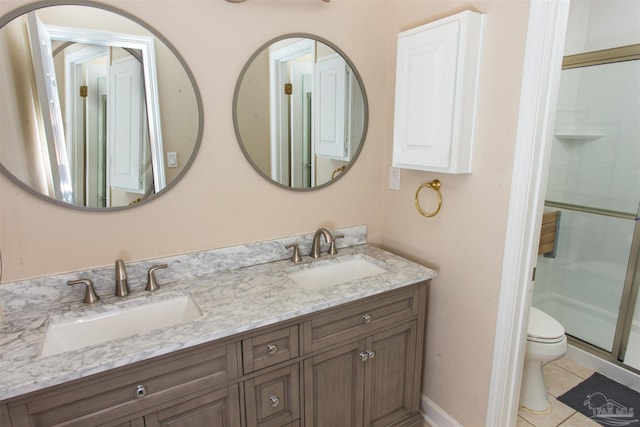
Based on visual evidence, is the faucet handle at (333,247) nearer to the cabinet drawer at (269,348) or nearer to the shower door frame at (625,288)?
the cabinet drawer at (269,348)

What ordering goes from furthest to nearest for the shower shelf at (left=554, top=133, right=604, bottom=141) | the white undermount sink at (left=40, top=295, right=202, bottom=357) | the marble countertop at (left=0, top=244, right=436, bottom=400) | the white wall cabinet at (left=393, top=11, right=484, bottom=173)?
the shower shelf at (left=554, top=133, right=604, bottom=141) < the white wall cabinet at (left=393, top=11, right=484, bottom=173) < the white undermount sink at (left=40, top=295, right=202, bottom=357) < the marble countertop at (left=0, top=244, right=436, bottom=400)

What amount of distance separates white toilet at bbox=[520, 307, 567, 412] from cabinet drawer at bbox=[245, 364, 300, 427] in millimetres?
1313

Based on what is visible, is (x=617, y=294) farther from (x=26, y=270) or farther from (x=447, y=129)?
(x=26, y=270)

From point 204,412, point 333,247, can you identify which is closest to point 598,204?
point 333,247

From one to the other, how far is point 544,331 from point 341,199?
4.26 ft

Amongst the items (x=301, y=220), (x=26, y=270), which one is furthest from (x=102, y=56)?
(x=301, y=220)

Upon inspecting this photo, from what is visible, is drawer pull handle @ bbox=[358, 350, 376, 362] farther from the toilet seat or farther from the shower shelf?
the shower shelf

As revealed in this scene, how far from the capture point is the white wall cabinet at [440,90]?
4.88ft

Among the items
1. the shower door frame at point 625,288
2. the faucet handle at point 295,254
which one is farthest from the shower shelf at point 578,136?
the faucet handle at point 295,254

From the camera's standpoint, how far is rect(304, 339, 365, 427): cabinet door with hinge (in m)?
1.48

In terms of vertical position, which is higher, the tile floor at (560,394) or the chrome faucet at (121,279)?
the chrome faucet at (121,279)

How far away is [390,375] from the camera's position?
172cm

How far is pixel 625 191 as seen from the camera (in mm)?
2467

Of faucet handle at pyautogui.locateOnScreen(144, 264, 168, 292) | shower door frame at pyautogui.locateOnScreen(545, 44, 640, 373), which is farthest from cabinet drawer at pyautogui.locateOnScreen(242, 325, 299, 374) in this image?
shower door frame at pyautogui.locateOnScreen(545, 44, 640, 373)
